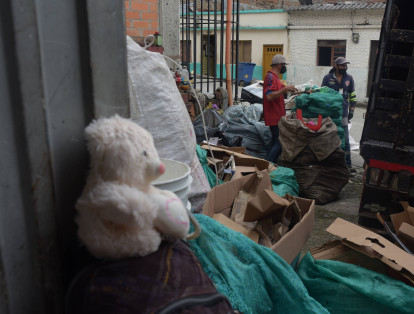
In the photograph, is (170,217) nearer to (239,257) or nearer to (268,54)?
(239,257)

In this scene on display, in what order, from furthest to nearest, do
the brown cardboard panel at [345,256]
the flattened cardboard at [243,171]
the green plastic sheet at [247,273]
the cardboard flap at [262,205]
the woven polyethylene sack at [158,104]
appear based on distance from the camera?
the flattened cardboard at [243,171]
the cardboard flap at [262,205]
the brown cardboard panel at [345,256]
the woven polyethylene sack at [158,104]
the green plastic sheet at [247,273]

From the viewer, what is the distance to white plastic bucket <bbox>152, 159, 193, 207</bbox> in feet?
4.78

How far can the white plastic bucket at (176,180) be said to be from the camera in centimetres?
146

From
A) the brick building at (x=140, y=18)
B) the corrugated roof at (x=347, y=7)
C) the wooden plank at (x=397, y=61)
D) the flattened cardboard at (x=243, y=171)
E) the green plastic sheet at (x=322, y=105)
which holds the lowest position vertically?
the flattened cardboard at (x=243, y=171)

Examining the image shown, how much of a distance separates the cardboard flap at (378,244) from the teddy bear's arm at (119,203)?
191 cm

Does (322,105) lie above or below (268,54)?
below

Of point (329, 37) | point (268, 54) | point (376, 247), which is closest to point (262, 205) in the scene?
point (376, 247)

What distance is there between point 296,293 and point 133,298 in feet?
3.86

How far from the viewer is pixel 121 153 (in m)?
1.04

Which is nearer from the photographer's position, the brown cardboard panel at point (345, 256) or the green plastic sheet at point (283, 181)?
the brown cardboard panel at point (345, 256)

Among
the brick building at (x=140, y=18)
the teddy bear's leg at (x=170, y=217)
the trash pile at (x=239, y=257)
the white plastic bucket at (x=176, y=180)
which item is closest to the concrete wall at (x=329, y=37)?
the brick building at (x=140, y=18)

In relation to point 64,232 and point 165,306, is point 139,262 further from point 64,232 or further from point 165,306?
point 64,232

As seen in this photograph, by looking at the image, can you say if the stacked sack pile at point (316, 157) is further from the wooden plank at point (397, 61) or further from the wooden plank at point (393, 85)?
the wooden plank at point (397, 61)

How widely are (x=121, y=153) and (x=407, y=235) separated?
2426 mm
